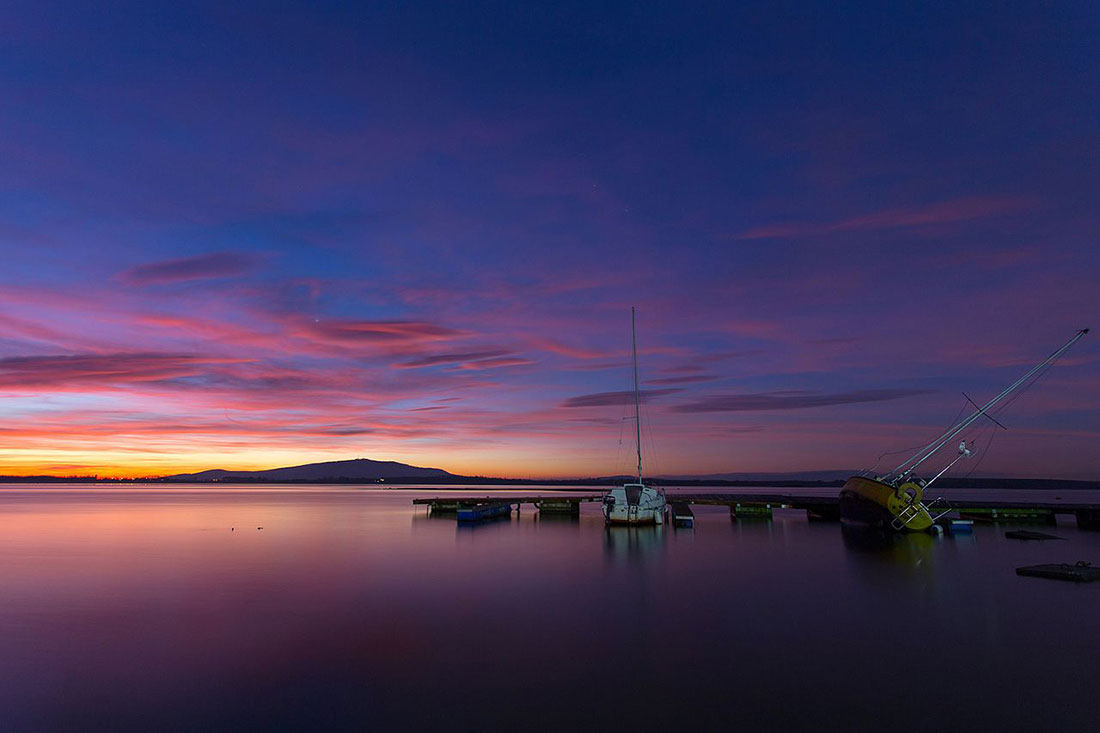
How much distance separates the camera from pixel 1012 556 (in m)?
46.7

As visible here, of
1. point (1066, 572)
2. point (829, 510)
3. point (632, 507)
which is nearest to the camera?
point (1066, 572)

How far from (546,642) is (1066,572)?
102 feet

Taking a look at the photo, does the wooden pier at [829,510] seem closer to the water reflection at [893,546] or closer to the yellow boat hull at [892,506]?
the water reflection at [893,546]

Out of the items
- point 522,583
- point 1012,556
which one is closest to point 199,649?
point 522,583

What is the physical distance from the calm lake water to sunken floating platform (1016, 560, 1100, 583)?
1.41 metres

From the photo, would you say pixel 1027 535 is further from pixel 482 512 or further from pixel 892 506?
pixel 482 512

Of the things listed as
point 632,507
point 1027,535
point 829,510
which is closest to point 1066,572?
point 1027,535

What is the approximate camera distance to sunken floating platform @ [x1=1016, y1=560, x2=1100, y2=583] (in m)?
33.5

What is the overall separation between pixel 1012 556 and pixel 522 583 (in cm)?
3795

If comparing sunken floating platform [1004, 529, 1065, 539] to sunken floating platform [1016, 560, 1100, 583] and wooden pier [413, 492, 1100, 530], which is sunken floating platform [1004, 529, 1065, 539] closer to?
wooden pier [413, 492, 1100, 530]

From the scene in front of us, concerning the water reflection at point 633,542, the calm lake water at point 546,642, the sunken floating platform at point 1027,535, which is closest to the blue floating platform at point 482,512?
the water reflection at point 633,542

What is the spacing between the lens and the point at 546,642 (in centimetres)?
2269

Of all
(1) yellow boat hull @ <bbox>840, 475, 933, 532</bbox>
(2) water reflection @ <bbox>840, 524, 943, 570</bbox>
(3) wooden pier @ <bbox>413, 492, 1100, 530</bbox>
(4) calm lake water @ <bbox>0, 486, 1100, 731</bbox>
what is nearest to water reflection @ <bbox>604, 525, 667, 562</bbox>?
(4) calm lake water @ <bbox>0, 486, 1100, 731</bbox>

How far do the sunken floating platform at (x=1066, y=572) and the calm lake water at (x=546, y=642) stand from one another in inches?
55.4
